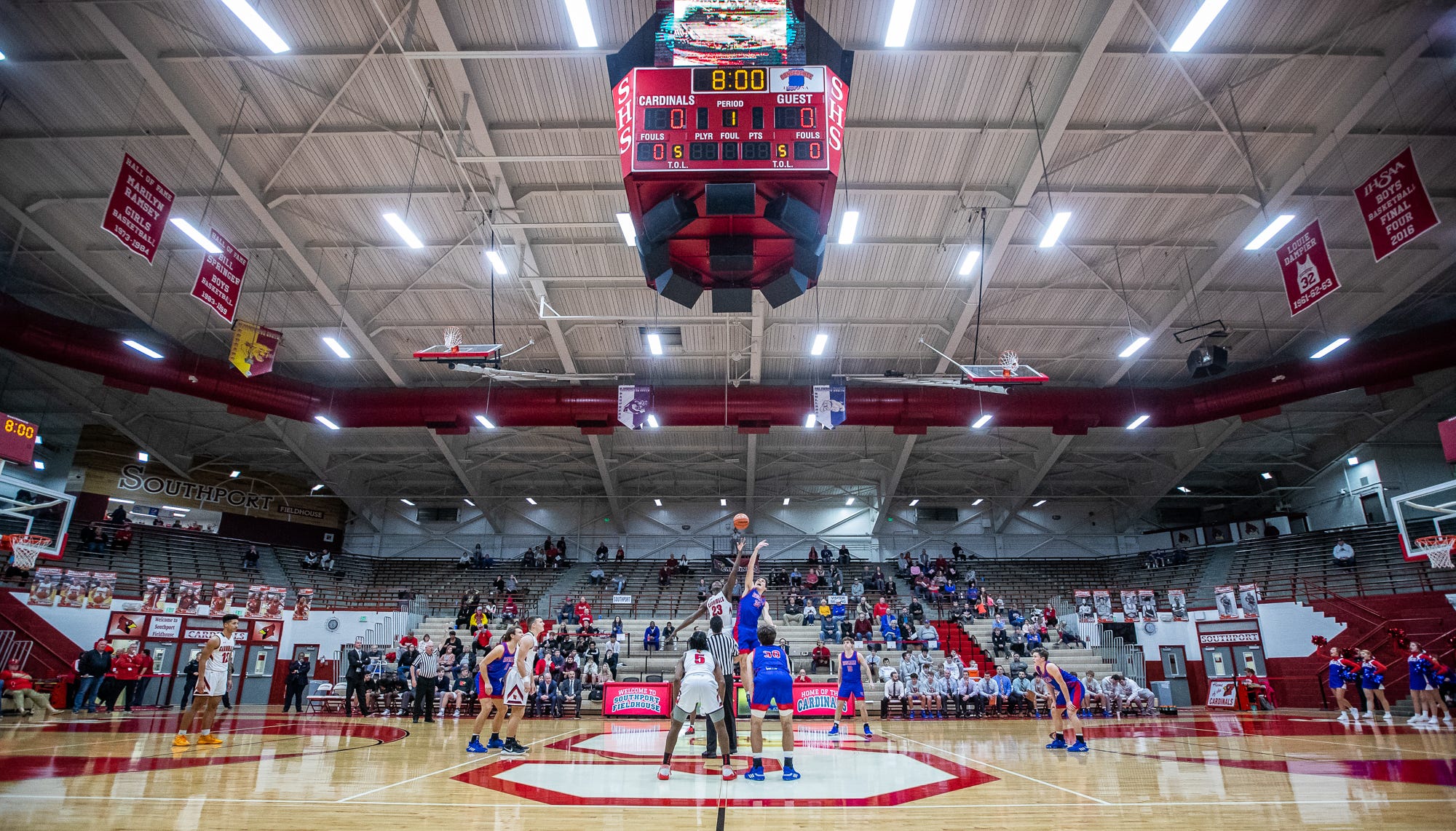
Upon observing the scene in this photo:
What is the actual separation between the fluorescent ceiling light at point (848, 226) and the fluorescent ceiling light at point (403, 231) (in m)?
10.3

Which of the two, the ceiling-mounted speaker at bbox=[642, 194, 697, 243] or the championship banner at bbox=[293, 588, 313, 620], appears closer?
the ceiling-mounted speaker at bbox=[642, 194, 697, 243]

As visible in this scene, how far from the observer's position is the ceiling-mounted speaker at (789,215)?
7492 millimetres

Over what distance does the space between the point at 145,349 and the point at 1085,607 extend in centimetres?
3127

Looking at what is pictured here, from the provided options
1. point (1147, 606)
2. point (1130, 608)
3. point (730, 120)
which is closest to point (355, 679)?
point (730, 120)

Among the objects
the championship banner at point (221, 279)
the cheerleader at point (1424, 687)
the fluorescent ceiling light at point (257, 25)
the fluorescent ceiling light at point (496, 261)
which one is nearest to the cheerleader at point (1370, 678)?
the cheerleader at point (1424, 687)

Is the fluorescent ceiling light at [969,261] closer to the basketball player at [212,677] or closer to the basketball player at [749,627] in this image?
the basketball player at [749,627]

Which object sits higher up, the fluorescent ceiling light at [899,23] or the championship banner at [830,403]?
the fluorescent ceiling light at [899,23]

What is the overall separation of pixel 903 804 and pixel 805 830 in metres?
1.54

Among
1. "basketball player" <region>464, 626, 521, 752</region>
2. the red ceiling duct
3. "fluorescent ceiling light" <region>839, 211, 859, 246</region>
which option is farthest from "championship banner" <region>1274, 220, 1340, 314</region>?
"basketball player" <region>464, 626, 521, 752</region>

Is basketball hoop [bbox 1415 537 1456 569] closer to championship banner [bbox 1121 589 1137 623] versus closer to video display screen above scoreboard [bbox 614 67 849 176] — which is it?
championship banner [bbox 1121 589 1137 623]

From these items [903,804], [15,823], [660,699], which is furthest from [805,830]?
[660,699]

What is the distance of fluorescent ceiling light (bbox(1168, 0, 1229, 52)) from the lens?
11.7m

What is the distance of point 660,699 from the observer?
18.7m

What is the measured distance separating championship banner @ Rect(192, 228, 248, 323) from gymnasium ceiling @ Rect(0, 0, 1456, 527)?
1.62 metres
